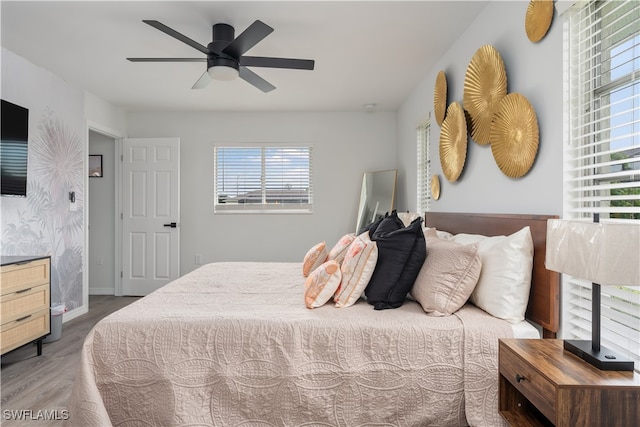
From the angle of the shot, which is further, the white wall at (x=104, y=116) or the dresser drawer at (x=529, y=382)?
the white wall at (x=104, y=116)

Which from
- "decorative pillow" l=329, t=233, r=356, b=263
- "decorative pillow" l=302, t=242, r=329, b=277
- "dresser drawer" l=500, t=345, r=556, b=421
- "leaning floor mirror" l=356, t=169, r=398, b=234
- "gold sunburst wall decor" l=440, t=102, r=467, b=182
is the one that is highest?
"gold sunburst wall decor" l=440, t=102, r=467, b=182

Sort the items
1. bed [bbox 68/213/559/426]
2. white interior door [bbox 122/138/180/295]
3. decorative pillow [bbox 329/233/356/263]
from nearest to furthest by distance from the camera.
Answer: bed [bbox 68/213/559/426] < decorative pillow [bbox 329/233/356/263] < white interior door [bbox 122/138/180/295]

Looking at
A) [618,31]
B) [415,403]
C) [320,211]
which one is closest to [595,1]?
[618,31]

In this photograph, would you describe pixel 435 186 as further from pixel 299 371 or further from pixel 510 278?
pixel 299 371

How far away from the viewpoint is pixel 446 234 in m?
2.85

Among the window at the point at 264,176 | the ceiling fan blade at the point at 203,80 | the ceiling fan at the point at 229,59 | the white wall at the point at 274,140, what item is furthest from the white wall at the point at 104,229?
the ceiling fan at the point at 229,59

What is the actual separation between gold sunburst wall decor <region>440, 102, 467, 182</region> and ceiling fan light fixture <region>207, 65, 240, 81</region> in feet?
5.60

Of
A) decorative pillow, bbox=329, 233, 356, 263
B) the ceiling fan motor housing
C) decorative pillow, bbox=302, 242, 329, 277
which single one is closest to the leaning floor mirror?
decorative pillow, bbox=302, 242, 329, 277

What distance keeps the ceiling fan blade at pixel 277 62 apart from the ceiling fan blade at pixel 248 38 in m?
0.07

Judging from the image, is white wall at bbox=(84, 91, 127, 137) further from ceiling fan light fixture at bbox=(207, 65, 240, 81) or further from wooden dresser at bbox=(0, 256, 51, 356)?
ceiling fan light fixture at bbox=(207, 65, 240, 81)

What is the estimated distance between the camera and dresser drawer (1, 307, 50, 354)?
2721mm

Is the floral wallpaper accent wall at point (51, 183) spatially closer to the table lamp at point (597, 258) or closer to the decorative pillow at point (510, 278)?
the decorative pillow at point (510, 278)

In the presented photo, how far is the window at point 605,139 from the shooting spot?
4.79ft

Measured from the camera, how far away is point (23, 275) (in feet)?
9.37
